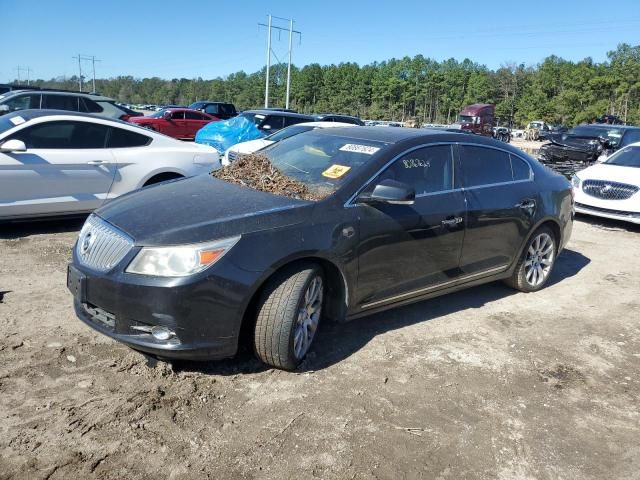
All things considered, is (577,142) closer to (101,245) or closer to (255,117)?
(255,117)

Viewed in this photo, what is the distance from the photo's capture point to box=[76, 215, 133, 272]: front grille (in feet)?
10.6

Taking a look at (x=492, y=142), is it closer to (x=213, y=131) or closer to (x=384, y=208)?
(x=384, y=208)

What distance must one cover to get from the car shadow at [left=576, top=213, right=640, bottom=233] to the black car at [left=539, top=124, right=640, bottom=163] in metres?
4.83

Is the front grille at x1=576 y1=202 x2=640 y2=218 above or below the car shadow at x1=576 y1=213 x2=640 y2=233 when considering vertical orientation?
above

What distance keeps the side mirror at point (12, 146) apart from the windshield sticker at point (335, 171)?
12.4ft

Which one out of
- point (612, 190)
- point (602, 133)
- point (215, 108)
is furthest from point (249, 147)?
point (215, 108)

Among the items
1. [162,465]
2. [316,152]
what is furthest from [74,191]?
[162,465]

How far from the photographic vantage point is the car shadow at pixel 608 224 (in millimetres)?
9205

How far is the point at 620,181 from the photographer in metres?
8.89

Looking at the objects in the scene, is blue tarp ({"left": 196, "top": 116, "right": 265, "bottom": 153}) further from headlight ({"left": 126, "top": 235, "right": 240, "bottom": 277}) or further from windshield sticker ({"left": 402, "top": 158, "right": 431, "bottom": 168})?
headlight ({"left": 126, "top": 235, "right": 240, "bottom": 277})

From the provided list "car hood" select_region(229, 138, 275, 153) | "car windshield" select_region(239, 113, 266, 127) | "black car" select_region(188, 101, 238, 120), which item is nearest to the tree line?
"black car" select_region(188, 101, 238, 120)

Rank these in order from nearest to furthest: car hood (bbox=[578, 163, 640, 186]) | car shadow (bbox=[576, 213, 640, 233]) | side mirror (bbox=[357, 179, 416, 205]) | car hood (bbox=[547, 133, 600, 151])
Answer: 1. side mirror (bbox=[357, 179, 416, 205])
2. car hood (bbox=[578, 163, 640, 186])
3. car shadow (bbox=[576, 213, 640, 233])
4. car hood (bbox=[547, 133, 600, 151])

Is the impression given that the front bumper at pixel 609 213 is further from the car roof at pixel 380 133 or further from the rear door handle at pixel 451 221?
the rear door handle at pixel 451 221

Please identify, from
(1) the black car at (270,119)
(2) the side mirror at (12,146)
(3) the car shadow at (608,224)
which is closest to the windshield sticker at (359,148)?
(2) the side mirror at (12,146)
